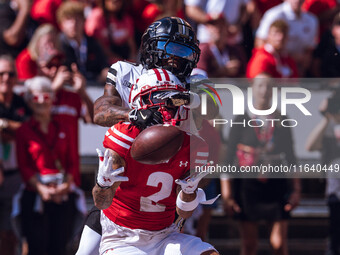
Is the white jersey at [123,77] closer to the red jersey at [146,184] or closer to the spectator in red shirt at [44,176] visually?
the red jersey at [146,184]

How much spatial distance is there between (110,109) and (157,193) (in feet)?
1.99

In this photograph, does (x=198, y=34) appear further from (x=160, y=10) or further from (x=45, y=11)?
(x=45, y=11)

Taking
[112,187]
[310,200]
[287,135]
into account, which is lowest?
[310,200]

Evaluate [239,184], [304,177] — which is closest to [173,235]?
[239,184]

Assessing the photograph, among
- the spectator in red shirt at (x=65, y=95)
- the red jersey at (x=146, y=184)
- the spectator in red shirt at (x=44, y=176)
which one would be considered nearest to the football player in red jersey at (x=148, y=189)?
the red jersey at (x=146, y=184)

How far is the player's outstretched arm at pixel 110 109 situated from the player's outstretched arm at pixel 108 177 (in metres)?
0.27

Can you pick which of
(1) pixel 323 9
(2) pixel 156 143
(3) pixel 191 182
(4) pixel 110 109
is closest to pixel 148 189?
(3) pixel 191 182

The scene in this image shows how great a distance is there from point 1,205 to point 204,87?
3.34 m

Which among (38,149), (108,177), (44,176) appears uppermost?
(108,177)

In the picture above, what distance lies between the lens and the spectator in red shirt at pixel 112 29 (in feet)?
26.7

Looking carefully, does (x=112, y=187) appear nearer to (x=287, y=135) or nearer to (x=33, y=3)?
(x=287, y=135)

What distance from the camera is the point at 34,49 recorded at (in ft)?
24.6

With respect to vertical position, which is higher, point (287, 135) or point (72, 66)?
point (72, 66)

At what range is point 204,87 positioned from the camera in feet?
14.8
